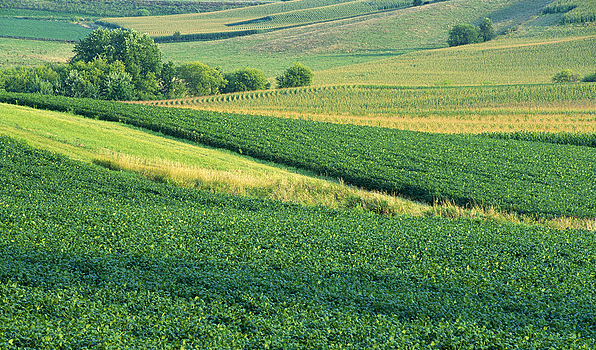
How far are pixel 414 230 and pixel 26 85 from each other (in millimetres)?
67885

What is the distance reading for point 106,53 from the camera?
78.6 metres

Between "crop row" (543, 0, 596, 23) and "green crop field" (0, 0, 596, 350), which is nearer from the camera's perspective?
"green crop field" (0, 0, 596, 350)

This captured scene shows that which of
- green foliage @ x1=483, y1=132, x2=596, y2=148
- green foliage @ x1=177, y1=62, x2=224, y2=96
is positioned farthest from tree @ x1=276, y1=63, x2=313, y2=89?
green foliage @ x1=483, y1=132, x2=596, y2=148

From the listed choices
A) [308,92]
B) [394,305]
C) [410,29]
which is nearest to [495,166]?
[394,305]

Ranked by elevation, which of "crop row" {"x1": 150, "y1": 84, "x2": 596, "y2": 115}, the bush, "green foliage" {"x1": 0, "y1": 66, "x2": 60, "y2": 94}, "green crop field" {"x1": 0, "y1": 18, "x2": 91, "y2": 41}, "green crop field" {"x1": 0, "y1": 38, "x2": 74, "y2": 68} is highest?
"green crop field" {"x1": 0, "y1": 18, "x2": 91, "y2": 41}

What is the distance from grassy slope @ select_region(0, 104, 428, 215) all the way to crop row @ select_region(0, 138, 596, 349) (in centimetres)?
514

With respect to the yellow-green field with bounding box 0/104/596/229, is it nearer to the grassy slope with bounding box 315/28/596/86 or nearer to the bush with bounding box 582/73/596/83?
the grassy slope with bounding box 315/28/596/86

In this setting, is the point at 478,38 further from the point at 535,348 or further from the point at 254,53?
the point at 535,348

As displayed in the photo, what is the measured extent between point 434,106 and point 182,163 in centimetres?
4235

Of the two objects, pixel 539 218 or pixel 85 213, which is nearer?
pixel 85 213

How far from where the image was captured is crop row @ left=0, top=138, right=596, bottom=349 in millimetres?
12688

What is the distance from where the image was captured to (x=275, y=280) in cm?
1553

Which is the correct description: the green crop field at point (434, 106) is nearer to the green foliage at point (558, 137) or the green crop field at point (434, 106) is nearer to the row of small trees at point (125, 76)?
the green foliage at point (558, 137)

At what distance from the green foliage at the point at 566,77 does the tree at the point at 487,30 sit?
46.3 m
